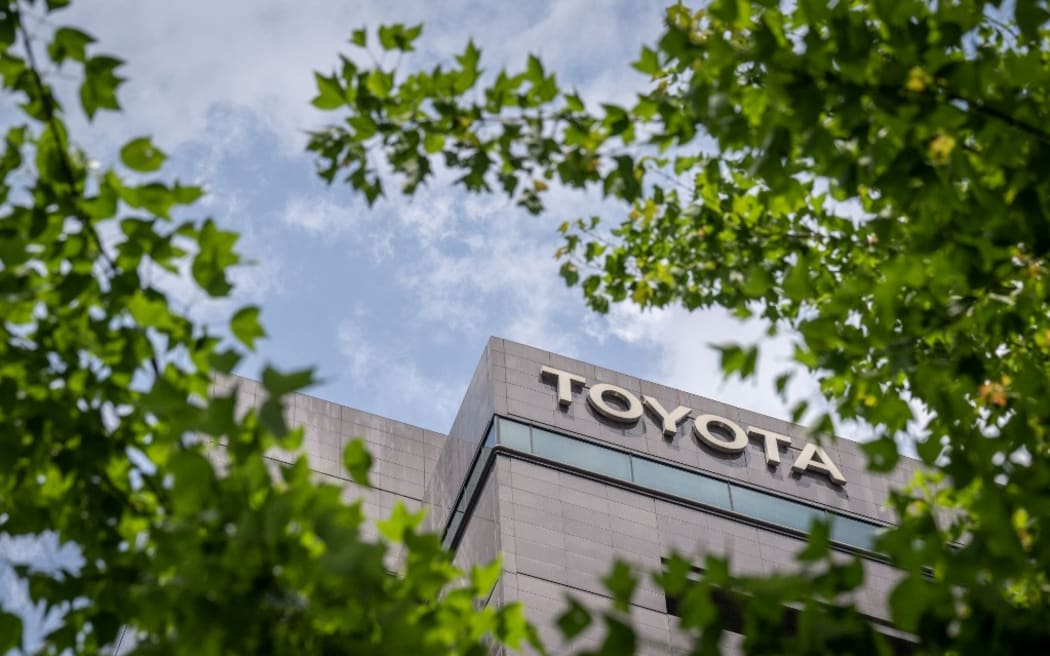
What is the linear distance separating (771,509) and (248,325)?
2120 centimetres

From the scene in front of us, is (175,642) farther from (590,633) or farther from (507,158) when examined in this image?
(590,633)

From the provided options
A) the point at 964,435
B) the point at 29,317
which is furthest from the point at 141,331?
the point at 964,435

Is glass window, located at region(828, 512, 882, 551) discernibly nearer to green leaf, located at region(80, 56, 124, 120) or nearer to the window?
the window

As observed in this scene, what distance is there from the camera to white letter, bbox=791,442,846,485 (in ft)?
83.1

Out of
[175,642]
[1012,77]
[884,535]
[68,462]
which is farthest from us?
[1012,77]

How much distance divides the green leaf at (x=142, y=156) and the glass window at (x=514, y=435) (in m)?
18.2

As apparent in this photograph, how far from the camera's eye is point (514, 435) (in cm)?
2294

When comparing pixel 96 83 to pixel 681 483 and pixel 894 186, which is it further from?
pixel 681 483

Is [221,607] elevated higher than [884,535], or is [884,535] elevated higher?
[884,535]

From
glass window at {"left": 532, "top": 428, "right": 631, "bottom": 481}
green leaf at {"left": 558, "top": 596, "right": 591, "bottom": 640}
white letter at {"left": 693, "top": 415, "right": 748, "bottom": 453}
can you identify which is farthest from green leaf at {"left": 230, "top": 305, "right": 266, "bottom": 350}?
white letter at {"left": 693, "top": 415, "right": 748, "bottom": 453}

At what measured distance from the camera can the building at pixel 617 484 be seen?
2109 centimetres

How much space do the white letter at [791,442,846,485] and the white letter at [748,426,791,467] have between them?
0.40 metres

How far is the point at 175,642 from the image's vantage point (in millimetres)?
3428

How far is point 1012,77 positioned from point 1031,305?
1.11 m
